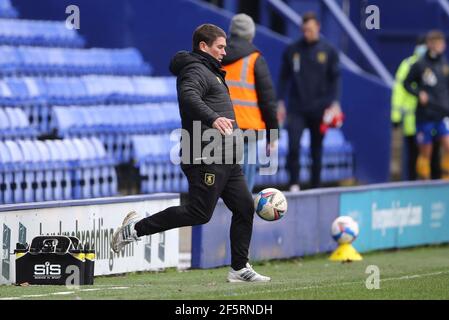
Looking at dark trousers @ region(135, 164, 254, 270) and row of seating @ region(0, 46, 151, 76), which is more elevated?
row of seating @ region(0, 46, 151, 76)

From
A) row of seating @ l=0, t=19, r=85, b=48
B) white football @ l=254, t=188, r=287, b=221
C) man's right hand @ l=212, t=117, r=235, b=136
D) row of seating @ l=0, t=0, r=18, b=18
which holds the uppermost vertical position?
row of seating @ l=0, t=0, r=18, b=18

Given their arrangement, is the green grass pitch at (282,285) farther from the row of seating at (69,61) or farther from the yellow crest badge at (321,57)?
the row of seating at (69,61)

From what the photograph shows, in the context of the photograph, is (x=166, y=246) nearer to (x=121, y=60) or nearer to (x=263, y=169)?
(x=263, y=169)

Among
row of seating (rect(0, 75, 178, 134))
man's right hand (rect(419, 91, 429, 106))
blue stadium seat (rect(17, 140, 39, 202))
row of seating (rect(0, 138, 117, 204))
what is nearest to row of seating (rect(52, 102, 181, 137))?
row of seating (rect(0, 75, 178, 134))

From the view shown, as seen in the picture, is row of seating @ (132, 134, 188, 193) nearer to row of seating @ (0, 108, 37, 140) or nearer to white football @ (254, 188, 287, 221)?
row of seating @ (0, 108, 37, 140)

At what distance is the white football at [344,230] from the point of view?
14305 millimetres

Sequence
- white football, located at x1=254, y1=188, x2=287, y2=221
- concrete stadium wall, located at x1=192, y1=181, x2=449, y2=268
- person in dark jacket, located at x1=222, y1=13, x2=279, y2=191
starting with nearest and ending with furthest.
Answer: white football, located at x1=254, y1=188, x2=287, y2=221, person in dark jacket, located at x1=222, y1=13, x2=279, y2=191, concrete stadium wall, located at x1=192, y1=181, x2=449, y2=268

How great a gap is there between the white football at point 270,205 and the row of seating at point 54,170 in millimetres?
3851

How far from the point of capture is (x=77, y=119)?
53.0ft

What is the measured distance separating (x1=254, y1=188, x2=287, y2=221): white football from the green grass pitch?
54cm

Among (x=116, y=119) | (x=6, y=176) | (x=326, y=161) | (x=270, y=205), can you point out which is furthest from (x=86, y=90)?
(x=270, y=205)

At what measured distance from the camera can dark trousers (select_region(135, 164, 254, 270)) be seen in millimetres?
10742

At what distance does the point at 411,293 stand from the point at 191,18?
8979mm

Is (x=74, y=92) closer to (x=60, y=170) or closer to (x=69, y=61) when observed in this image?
(x=69, y=61)
